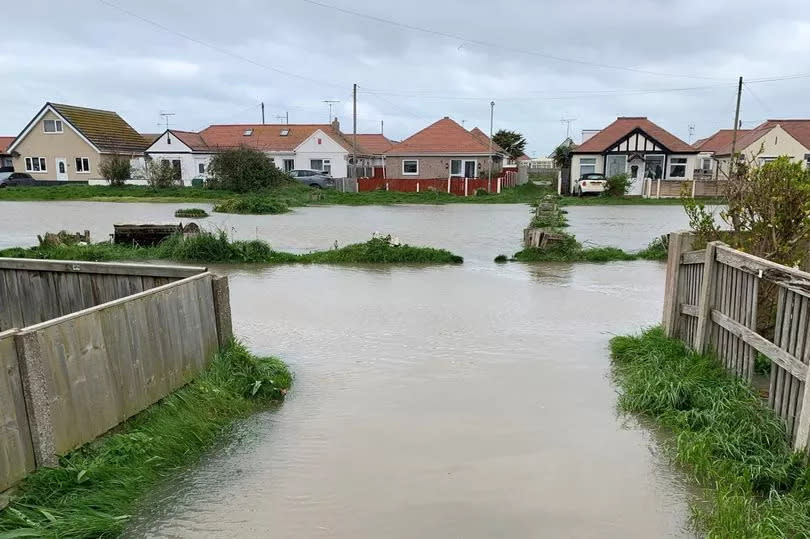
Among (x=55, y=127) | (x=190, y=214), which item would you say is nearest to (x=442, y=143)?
(x=190, y=214)

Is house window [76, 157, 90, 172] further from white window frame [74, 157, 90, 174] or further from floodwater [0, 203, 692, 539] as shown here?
floodwater [0, 203, 692, 539]

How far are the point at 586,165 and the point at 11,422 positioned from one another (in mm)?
47940

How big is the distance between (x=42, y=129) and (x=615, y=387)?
5986cm

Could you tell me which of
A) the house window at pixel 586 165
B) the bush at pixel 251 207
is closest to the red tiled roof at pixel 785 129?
the house window at pixel 586 165

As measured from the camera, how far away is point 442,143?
51.6 meters

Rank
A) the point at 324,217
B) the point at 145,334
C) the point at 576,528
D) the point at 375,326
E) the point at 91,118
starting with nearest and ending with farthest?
the point at 576,528
the point at 145,334
the point at 375,326
the point at 324,217
the point at 91,118

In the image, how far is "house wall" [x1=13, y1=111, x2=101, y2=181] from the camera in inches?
2128

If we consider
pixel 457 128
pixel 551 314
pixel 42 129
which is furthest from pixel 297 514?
pixel 42 129

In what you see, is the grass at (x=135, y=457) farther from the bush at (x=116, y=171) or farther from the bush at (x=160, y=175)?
the bush at (x=116, y=171)

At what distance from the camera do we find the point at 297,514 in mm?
4270

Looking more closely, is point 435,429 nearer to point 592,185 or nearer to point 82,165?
point 592,185

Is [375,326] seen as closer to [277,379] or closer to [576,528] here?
[277,379]

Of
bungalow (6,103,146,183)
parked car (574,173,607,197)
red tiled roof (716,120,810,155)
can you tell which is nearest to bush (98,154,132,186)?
bungalow (6,103,146,183)

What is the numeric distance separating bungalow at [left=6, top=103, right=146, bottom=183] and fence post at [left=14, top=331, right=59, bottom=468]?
53829 mm
